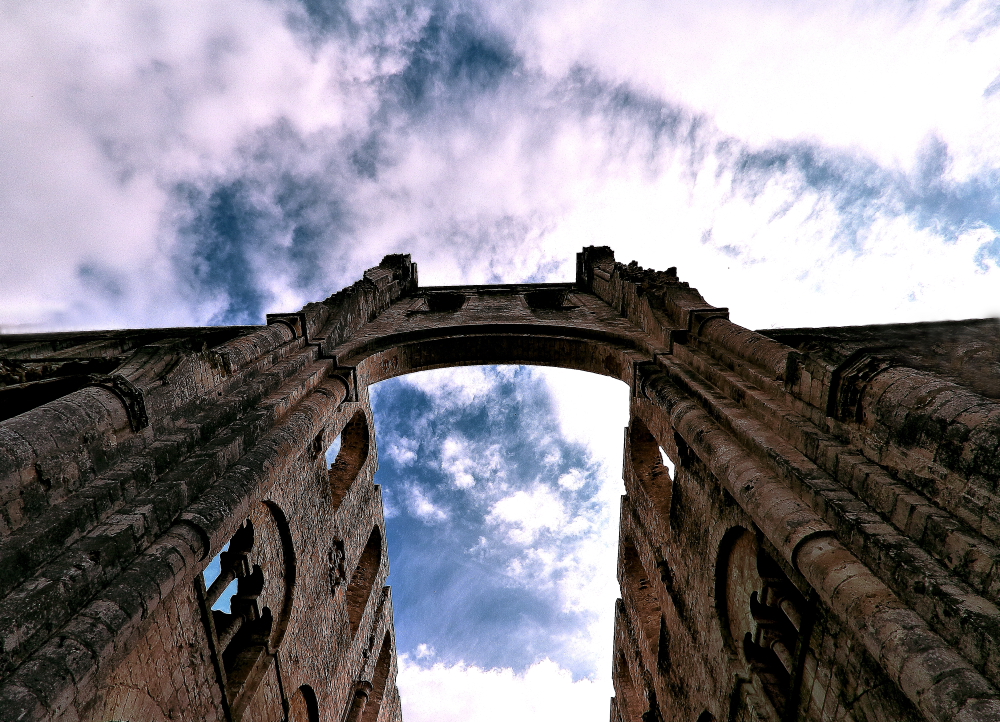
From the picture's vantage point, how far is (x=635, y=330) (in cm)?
966

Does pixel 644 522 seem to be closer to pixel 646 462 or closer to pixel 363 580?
pixel 646 462

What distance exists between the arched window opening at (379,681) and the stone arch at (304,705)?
2.91 metres

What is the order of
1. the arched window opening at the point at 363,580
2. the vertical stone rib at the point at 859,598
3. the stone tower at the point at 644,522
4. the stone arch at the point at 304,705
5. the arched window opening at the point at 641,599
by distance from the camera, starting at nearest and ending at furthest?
the vertical stone rib at the point at 859,598 → the stone tower at the point at 644,522 → the stone arch at the point at 304,705 → the arched window opening at the point at 641,599 → the arched window opening at the point at 363,580

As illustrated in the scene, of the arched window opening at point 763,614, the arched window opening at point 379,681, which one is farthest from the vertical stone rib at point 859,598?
the arched window opening at point 379,681

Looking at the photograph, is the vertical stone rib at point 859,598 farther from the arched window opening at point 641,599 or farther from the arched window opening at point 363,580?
the arched window opening at point 363,580

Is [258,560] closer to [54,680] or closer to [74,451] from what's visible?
[74,451]

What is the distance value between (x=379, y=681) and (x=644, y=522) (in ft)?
23.1

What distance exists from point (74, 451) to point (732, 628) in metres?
6.46

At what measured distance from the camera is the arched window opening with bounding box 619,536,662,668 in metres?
8.80

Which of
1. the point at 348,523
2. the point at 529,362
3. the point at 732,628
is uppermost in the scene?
the point at 529,362

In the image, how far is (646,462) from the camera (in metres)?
9.62

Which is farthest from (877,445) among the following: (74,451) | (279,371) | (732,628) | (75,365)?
(75,365)

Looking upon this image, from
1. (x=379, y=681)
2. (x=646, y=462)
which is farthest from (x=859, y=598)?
(x=379, y=681)

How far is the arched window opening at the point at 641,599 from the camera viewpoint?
8805 mm
